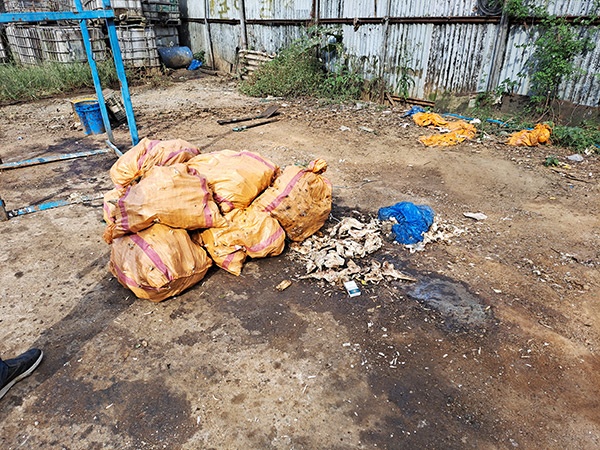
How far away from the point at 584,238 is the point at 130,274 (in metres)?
3.82

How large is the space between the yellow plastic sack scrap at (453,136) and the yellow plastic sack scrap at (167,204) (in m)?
4.25

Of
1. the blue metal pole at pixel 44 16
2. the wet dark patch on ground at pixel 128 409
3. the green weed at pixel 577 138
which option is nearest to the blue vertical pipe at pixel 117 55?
the blue metal pole at pixel 44 16

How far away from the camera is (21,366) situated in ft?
7.23

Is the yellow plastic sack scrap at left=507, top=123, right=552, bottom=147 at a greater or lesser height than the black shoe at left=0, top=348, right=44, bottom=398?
greater

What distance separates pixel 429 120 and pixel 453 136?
89cm

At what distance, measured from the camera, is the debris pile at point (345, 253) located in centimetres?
305

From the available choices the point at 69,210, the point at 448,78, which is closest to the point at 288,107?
the point at 448,78

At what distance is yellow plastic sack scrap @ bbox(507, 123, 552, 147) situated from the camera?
19.2 feet

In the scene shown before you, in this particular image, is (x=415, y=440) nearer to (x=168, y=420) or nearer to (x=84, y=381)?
(x=168, y=420)

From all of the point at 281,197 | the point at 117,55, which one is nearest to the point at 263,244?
the point at 281,197

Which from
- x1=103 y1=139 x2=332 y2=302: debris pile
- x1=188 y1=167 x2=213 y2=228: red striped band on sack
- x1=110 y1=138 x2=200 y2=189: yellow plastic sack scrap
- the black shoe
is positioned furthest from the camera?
x1=110 y1=138 x2=200 y2=189: yellow plastic sack scrap

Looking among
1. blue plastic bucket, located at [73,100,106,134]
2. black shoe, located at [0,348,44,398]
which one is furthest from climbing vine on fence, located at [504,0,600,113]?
black shoe, located at [0,348,44,398]

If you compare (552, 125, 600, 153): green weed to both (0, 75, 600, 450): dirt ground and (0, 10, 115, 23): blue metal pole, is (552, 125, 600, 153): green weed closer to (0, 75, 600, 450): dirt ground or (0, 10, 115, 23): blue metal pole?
(0, 75, 600, 450): dirt ground

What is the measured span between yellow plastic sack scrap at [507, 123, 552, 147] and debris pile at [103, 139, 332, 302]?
3.97 meters
